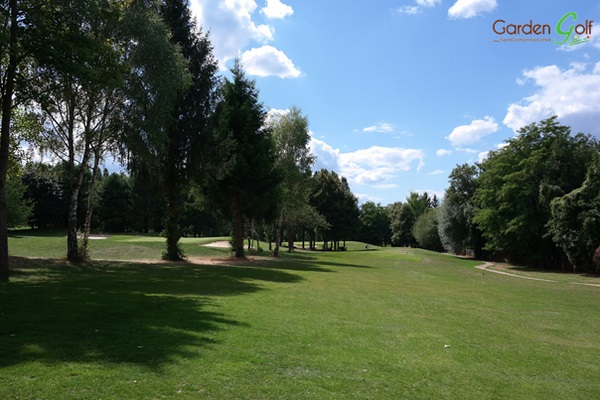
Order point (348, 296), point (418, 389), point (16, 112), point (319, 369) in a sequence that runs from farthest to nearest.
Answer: point (16, 112)
point (348, 296)
point (319, 369)
point (418, 389)

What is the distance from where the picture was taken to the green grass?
534 centimetres

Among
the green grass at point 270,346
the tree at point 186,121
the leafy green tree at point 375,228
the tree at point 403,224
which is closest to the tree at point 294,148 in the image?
the tree at point 186,121

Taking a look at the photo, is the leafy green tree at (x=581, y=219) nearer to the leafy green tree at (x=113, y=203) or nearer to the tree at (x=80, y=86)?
the tree at (x=80, y=86)

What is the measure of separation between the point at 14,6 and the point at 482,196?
49.1m

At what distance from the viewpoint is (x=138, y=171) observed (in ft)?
78.0

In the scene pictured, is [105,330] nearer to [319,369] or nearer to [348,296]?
[319,369]

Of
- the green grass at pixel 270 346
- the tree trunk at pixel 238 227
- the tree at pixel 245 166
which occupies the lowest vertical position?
the green grass at pixel 270 346

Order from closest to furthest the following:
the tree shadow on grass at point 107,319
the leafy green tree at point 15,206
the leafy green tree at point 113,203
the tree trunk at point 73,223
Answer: the tree shadow on grass at point 107,319 < the tree trunk at point 73,223 < the leafy green tree at point 15,206 < the leafy green tree at point 113,203

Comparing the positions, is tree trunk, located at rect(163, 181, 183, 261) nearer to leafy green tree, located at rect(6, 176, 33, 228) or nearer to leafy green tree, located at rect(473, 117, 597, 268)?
leafy green tree, located at rect(6, 176, 33, 228)

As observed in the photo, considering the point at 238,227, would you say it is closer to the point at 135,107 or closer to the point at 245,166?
the point at 245,166

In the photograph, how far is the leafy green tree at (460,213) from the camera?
58594mm

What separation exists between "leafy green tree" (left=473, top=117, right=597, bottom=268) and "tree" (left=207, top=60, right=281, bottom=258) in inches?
1118

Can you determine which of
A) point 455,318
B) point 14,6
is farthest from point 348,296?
point 14,6

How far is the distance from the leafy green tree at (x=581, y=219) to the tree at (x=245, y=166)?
2591cm
